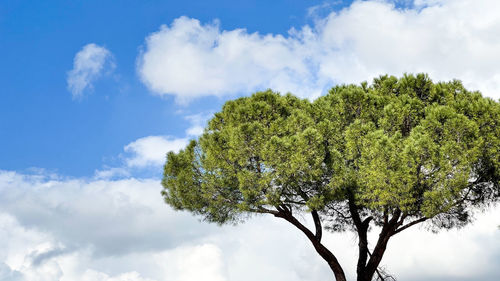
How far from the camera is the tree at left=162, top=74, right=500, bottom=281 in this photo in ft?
51.6

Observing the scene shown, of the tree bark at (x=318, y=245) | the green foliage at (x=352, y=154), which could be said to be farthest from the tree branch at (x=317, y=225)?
the green foliage at (x=352, y=154)

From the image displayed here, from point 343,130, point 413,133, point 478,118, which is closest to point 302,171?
point 343,130

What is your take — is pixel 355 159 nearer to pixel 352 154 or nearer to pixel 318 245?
pixel 352 154

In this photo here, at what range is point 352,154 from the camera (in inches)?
659

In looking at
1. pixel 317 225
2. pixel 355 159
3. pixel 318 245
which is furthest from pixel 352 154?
pixel 318 245

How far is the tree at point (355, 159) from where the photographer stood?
1572cm

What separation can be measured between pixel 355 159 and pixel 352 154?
0.78 ft

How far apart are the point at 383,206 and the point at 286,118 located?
489cm

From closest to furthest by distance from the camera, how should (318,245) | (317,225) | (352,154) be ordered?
1. (352,154)
2. (318,245)
3. (317,225)

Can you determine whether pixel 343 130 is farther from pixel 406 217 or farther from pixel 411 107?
pixel 406 217

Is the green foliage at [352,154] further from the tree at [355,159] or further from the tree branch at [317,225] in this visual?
the tree branch at [317,225]

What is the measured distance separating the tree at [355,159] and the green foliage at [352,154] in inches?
1.5

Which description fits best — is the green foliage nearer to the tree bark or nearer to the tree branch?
the tree bark

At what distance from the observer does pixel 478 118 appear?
16375 millimetres
